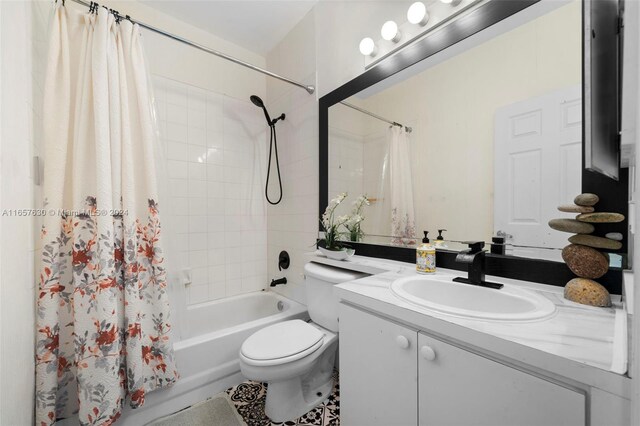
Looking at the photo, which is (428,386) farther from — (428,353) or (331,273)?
(331,273)

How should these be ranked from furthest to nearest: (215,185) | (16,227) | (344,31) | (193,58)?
(215,185) → (193,58) → (344,31) → (16,227)

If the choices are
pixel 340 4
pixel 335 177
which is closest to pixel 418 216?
pixel 335 177

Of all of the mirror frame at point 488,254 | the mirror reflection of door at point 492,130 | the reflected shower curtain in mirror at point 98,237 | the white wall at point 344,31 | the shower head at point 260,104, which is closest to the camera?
the mirror frame at point 488,254

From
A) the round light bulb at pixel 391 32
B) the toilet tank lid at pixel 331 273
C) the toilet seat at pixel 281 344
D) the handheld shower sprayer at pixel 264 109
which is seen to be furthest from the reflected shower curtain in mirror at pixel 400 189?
the handheld shower sprayer at pixel 264 109

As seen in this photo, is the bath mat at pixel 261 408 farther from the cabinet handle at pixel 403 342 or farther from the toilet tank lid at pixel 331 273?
the cabinet handle at pixel 403 342

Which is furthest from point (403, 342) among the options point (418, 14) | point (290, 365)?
point (418, 14)

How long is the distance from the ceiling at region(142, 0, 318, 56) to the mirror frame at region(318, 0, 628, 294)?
2.44 feet

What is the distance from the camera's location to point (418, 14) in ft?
3.94

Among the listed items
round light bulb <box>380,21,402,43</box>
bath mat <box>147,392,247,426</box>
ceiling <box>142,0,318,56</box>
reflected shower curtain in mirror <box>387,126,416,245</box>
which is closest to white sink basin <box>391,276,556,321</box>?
reflected shower curtain in mirror <box>387,126,416,245</box>

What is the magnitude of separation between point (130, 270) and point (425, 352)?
1283 millimetres

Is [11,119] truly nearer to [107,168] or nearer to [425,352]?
[107,168]

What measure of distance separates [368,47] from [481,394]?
5.37ft

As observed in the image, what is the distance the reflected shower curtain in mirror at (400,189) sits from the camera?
1323 mm

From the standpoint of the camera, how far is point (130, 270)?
1.17m
